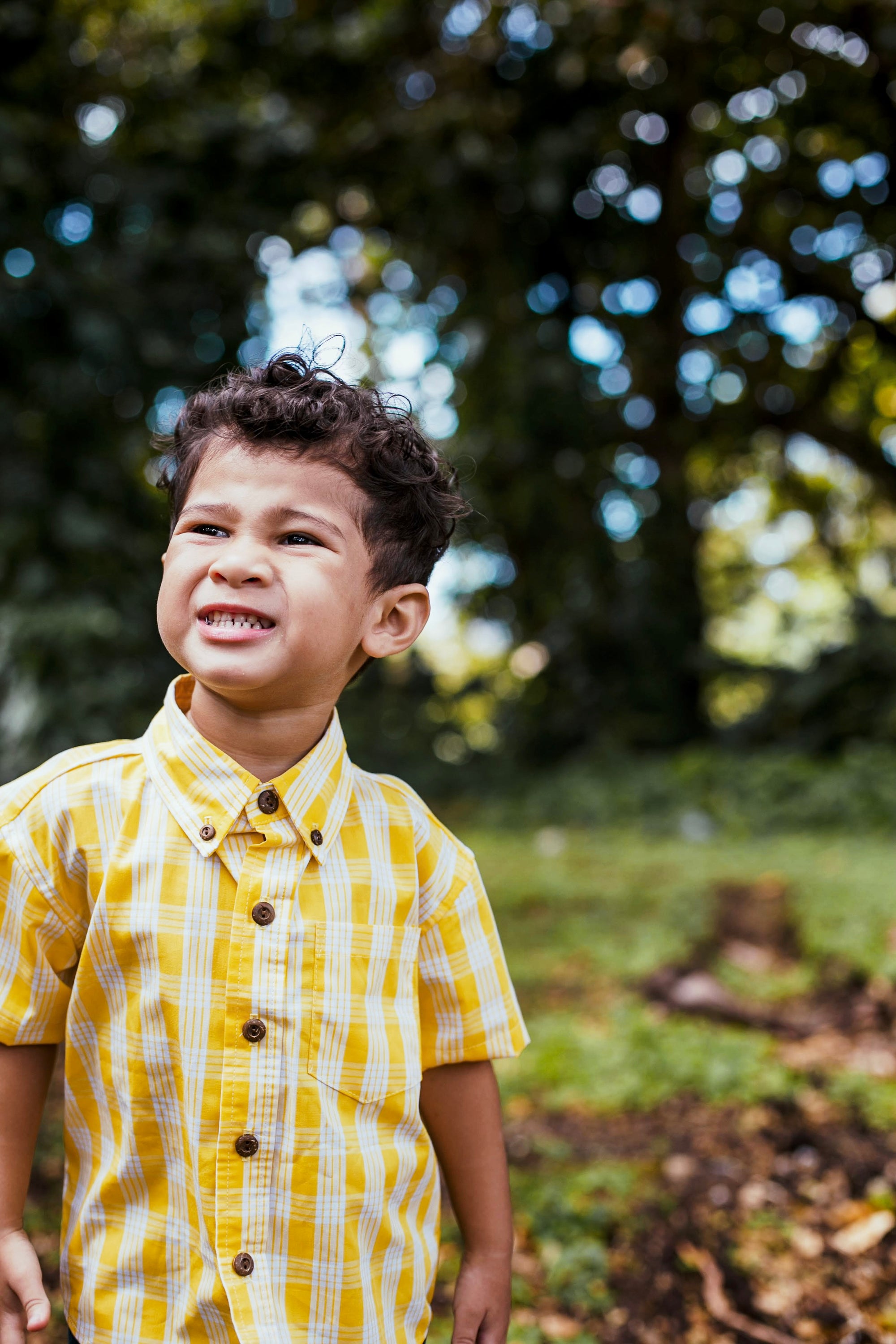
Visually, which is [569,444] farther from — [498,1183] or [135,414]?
[498,1183]

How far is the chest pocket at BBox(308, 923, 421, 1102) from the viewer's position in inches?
48.4

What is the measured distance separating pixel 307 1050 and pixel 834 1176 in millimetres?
2014

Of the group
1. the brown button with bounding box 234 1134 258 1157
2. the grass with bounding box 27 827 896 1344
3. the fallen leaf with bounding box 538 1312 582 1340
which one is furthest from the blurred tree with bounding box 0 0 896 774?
the brown button with bounding box 234 1134 258 1157

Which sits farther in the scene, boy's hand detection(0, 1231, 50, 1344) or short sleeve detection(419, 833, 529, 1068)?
short sleeve detection(419, 833, 529, 1068)

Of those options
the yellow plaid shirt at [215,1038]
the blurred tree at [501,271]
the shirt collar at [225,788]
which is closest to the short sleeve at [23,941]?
the yellow plaid shirt at [215,1038]

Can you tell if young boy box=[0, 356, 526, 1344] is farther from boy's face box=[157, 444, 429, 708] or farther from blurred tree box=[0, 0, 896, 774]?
blurred tree box=[0, 0, 896, 774]

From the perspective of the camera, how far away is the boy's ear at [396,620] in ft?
4.45

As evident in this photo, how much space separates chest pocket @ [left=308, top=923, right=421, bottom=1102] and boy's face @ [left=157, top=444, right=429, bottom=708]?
280mm

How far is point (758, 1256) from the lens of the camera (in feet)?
8.01

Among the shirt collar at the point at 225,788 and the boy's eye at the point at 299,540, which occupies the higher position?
→ the boy's eye at the point at 299,540

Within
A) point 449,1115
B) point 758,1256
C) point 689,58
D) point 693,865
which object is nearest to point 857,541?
point 689,58

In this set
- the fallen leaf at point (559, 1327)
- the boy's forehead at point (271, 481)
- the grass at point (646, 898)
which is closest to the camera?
the boy's forehead at point (271, 481)

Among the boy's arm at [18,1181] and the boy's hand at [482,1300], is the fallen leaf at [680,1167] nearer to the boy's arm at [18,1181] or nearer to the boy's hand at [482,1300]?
the boy's hand at [482,1300]

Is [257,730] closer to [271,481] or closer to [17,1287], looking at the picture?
[271,481]
